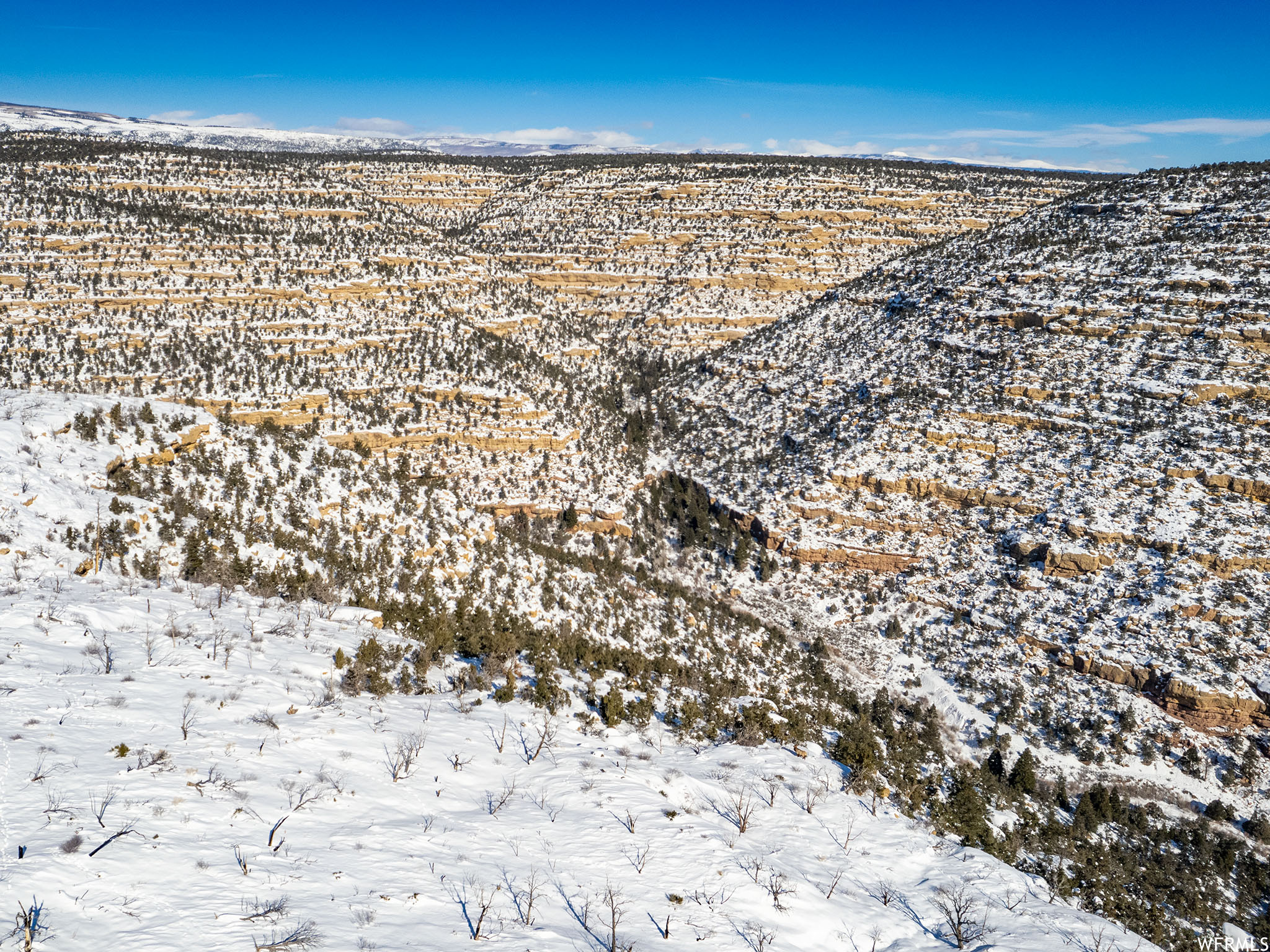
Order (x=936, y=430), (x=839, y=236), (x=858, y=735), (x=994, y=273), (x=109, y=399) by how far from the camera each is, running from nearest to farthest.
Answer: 1. (x=858, y=735)
2. (x=109, y=399)
3. (x=936, y=430)
4. (x=994, y=273)
5. (x=839, y=236)

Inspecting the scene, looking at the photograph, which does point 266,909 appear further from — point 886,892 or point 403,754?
point 886,892

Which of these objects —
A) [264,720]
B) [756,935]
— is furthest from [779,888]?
[264,720]

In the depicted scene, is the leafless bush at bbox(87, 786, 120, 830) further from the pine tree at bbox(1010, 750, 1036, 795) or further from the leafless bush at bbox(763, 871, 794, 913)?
the pine tree at bbox(1010, 750, 1036, 795)

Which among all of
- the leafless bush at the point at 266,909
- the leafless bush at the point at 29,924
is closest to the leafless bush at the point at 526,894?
the leafless bush at the point at 266,909

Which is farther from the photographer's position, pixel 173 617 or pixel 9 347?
pixel 9 347

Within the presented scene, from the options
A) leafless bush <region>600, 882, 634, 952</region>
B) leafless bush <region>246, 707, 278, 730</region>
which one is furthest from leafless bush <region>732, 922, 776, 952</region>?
leafless bush <region>246, 707, 278, 730</region>

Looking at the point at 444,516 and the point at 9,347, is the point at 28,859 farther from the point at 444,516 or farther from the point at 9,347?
the point at 9,347

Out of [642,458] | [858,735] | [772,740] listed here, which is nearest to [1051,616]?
[858,735]
